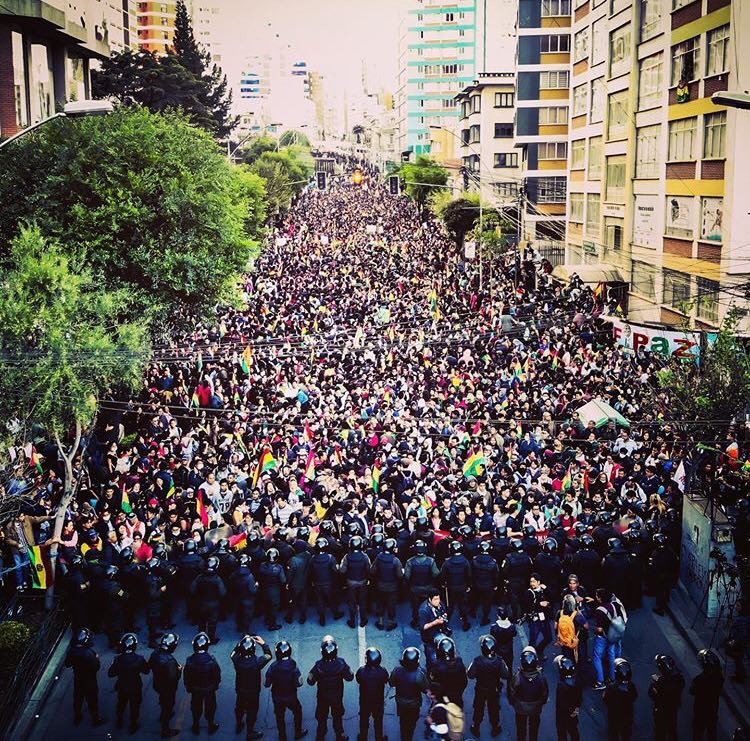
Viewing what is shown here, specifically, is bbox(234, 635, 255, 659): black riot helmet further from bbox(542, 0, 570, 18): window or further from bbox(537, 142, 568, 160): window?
bbox(542, 0, 570, 18): window

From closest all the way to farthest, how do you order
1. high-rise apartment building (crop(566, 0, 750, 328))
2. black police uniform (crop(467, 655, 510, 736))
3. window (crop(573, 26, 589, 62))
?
black police uniform (crop(467, 655, 510, 736)), high-rise apartment building (crop(566, 0, 750, 328)), window (crop(573, 26, 589, 62))

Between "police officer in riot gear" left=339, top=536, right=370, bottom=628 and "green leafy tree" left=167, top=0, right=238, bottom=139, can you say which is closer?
"police officer in riot gear" left=339, top=536, right=370, bottom=628

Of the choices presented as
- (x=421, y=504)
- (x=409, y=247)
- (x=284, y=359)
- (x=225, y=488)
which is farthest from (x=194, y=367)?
(x=409, y=247)

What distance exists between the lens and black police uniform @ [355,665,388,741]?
30.0 feet

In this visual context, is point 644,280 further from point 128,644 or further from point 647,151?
point 128,644

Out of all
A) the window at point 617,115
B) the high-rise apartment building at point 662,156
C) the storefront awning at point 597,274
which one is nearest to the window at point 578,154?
the high-rise apartment building at point 662,156

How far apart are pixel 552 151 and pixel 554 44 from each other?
209 inches

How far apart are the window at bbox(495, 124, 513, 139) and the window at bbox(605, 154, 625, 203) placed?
2732cm

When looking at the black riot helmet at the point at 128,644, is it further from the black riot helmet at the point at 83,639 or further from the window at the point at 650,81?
the window at the point at 650,81

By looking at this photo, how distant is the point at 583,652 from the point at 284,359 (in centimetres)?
1353

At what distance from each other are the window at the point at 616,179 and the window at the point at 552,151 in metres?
16.4

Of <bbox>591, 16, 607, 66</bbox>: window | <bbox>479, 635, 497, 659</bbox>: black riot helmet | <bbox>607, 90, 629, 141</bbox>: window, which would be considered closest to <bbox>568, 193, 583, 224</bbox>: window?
<bbox>607, 90, 629, 141</bbox>: window

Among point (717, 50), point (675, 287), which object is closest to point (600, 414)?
point (675, 287)

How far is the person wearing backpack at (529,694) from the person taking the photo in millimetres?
A: 9039
